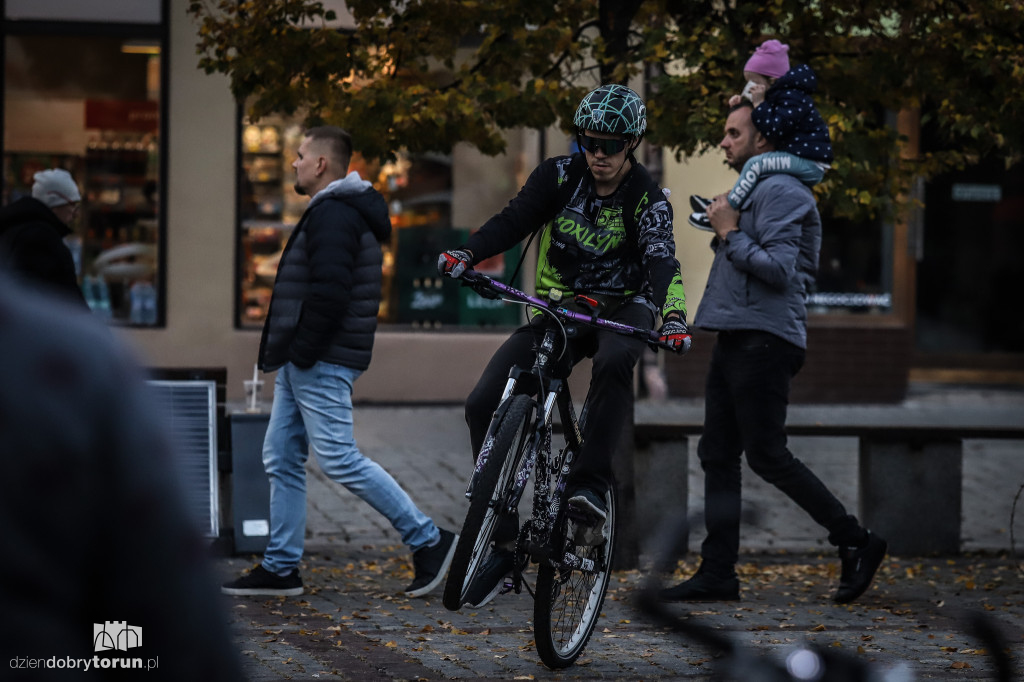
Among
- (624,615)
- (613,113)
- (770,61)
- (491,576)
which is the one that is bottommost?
(624,615)

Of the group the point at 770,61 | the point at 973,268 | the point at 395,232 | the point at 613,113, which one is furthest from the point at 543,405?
the point at 973,268

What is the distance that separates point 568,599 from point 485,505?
25.9 inches

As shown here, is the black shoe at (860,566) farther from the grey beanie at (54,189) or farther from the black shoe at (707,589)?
the grey beanie at (54,189)

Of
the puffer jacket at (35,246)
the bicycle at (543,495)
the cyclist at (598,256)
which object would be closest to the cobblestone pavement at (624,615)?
the bicycle at (543,495)

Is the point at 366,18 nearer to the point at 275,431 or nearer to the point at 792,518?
the point at 275,431

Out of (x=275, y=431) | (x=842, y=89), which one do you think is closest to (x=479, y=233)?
(x=275, y=431)

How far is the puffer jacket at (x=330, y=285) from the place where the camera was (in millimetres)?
6094

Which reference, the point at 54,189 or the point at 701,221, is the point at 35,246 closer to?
the point at 54,189

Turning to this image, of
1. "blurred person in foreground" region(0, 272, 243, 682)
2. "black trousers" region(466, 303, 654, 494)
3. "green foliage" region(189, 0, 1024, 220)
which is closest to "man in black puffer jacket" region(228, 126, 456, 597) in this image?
"green foliage" region(189, 0, 1024, 220)

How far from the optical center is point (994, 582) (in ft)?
22.6

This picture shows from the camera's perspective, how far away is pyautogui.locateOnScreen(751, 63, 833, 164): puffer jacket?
20.3 feet

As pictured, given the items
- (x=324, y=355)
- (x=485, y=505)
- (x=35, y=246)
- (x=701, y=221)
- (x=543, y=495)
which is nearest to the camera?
(x=485, y=505)

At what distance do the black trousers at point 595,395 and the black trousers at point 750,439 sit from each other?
0.97 metres

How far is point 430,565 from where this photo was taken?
6.31 meters
